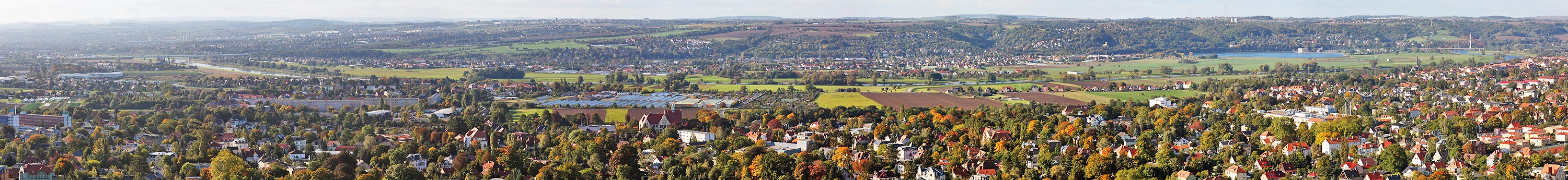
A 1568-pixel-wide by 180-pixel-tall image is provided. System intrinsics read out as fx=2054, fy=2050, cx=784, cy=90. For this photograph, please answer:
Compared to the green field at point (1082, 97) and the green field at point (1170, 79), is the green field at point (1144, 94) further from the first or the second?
the green field at point (1170, 79)

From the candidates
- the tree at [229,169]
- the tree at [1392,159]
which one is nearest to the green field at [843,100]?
the tree at [229,169]

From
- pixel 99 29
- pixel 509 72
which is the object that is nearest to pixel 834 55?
pixel 509 72

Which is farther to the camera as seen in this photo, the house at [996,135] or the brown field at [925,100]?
the brown field at [925,100]

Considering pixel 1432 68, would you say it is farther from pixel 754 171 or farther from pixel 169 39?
pixel 169 39

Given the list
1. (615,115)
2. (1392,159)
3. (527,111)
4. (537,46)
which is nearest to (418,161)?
(615,115)

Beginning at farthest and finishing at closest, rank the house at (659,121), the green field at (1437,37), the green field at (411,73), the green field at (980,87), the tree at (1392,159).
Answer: the green field at (1437,37)
the green field at (411,73)
the green field at (980,87)
the house at (659,121)
the tree at (1392,159)

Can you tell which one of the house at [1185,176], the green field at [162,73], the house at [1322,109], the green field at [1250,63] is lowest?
the green field at [1250,63]
